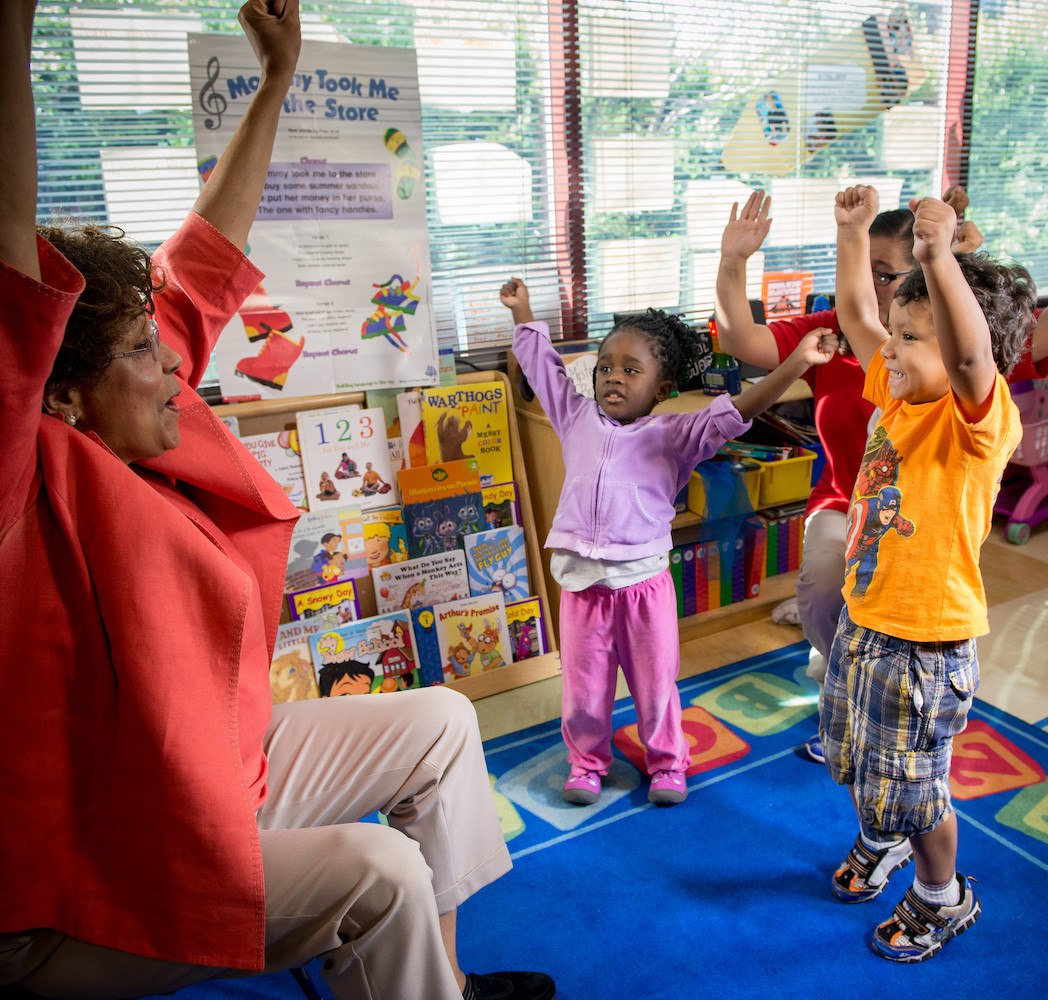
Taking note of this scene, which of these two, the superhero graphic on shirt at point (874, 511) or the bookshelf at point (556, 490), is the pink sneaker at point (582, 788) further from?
the superhero graphic on shirt at point (874, 511)

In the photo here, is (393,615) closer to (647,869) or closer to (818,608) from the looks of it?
(647,869)

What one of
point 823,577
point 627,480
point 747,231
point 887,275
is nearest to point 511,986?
point 627,480

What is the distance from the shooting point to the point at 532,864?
1809 mm

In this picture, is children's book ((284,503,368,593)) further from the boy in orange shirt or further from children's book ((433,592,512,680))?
the boy in orange shirt

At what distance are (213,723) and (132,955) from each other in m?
0.28

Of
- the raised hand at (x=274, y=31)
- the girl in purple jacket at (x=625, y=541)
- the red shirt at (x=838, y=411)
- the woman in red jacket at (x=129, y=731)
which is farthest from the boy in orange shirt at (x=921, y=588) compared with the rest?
the raised hand at (x=274, y=31)

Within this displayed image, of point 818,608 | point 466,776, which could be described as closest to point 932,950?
point 818,608

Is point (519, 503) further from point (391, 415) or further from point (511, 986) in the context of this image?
point (511, 986)

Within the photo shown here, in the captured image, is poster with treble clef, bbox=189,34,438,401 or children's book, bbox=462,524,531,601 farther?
children's book, bbox=462,524,531,601

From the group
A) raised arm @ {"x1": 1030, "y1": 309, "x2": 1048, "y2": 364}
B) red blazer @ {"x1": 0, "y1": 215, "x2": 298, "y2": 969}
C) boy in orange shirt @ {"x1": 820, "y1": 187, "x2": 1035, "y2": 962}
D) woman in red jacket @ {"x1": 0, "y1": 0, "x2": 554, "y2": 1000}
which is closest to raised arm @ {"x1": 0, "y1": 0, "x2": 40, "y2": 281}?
woman in red jacket @ {"x1": 0, "y1": 0, "x2": 554, "y2": 1000}

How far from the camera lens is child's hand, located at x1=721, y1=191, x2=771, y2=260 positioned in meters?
1.80

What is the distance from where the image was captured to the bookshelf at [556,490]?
8.09ft

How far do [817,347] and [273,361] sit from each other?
4.52 feet

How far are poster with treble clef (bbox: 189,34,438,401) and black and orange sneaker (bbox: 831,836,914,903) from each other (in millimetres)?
1642
